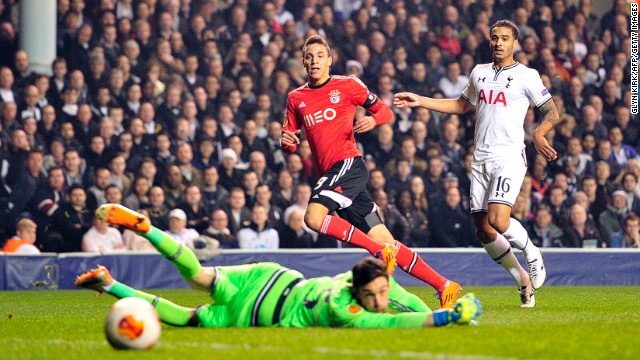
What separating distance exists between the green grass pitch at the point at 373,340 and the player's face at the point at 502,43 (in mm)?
2227

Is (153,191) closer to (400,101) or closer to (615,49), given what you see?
(400,101)

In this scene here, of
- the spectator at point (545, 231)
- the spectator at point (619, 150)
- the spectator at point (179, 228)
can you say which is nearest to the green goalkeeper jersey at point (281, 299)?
the spectator at point (179, 228)

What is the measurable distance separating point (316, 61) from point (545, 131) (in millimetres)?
2056

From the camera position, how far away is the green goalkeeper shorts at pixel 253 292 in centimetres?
687

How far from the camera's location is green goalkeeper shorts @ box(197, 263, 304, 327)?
22.5 ft

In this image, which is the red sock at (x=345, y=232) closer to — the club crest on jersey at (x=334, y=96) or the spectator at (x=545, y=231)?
the club crest on jersey at (x=334, y=96)

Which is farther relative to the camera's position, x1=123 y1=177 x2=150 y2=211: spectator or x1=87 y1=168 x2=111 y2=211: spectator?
x1=123 y1=177 x2=150 y2=211: spectator

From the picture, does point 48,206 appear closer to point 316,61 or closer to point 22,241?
point 22,241

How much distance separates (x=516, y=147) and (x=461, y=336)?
3584 millimetres

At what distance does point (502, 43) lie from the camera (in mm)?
9570

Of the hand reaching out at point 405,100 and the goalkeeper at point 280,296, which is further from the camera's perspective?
the hand reaching out at point 405,100

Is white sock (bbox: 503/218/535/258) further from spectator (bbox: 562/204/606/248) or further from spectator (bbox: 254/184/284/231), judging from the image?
spectator (bbox: 562/204/606/248)

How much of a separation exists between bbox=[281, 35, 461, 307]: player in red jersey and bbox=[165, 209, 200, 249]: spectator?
16.4 feet

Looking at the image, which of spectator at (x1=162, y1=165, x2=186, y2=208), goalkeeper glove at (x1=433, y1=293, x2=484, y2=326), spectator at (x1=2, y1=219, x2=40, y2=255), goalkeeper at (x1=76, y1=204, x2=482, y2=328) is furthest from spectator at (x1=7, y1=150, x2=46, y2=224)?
goalkeeper glove at (x1=433, y1=293, x2=484, y2=326)
